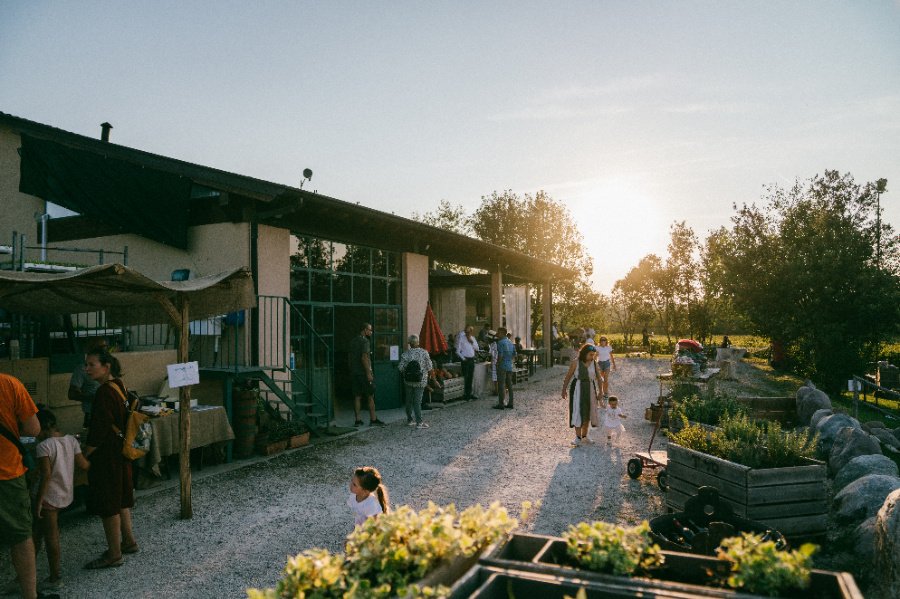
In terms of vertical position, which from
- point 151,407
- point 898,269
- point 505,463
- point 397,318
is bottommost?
point 505,463

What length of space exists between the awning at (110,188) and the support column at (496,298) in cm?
1092

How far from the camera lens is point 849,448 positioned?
705 centimetres

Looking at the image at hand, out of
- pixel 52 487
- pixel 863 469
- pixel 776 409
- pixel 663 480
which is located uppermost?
pixel 52 487

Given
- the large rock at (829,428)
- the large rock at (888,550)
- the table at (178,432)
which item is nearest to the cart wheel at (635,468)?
the large rock at (829,428)

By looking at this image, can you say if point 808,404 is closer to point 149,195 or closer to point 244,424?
point 244,424

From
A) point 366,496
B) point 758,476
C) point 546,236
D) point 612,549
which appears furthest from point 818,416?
point 546,236

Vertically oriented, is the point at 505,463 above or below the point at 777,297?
below

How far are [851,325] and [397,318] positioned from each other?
14576 millimetres

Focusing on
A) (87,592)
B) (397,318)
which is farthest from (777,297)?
(87,592)

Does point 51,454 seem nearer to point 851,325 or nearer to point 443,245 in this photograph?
point 443,245

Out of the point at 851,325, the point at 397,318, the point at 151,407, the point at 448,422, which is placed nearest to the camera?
the point at 151,407

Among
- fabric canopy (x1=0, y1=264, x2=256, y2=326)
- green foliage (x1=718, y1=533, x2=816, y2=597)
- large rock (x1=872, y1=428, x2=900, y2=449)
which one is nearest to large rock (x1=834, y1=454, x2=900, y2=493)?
large rock (x1=872, y1=428, x2=900, y2=449)

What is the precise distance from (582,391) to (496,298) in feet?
33.3

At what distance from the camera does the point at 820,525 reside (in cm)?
510
